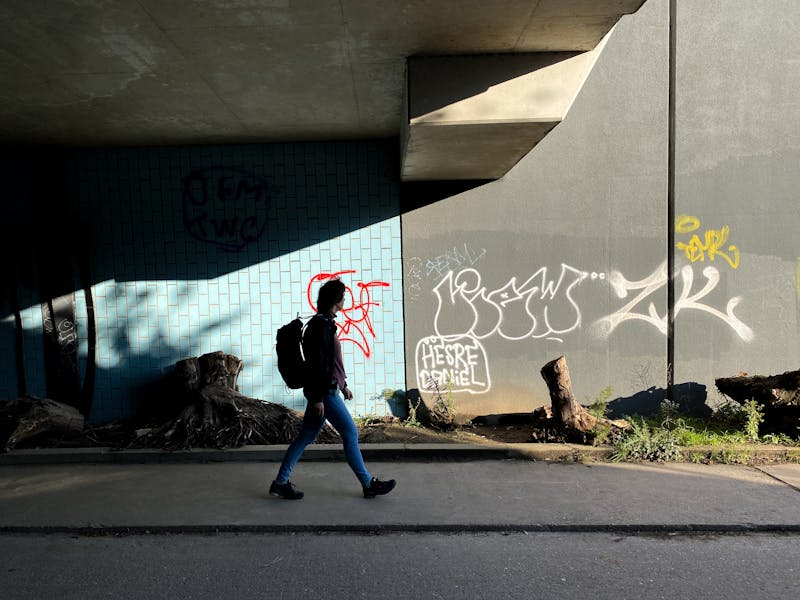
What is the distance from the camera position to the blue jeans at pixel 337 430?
A: 456cm

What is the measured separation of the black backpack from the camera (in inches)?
178

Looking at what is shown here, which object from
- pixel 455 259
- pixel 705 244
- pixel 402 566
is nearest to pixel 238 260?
pixel 455 259

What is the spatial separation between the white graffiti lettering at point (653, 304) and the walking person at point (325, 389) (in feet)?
12.7

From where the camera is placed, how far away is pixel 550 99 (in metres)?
4.68

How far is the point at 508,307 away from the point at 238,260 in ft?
11.2

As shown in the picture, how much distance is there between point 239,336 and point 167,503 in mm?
2878

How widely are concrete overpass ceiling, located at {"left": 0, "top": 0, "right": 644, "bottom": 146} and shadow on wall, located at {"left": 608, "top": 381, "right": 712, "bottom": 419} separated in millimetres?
4389

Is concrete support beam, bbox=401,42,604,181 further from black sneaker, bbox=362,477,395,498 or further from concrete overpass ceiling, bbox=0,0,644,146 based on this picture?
black sneaker, bbox=362,477,395,498

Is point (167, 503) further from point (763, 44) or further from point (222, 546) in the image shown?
point (763, 44)

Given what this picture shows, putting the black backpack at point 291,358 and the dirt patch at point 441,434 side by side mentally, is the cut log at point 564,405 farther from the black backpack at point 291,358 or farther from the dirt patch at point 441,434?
the black backpack at point 291,358

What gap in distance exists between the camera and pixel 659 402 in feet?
23.6

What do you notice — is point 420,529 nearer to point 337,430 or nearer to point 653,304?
point 337,430

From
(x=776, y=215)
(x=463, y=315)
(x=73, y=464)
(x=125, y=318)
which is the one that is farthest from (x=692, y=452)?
(x=125, y=318)

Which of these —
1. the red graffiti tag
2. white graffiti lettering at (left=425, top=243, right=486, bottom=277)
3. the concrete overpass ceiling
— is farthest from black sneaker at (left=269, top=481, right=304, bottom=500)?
the concrete overpass ceiling
